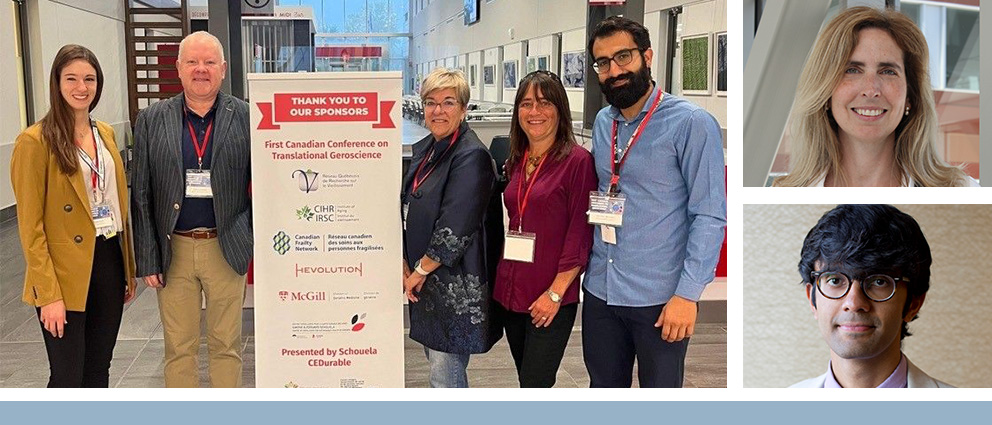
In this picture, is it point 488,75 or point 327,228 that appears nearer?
point 327,228

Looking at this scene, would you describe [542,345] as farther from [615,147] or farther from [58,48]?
[58,48]

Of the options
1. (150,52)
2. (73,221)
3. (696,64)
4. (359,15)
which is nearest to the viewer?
(73,221)

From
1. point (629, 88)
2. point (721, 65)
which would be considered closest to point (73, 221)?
point (629, 88)

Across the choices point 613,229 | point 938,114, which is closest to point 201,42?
point 613,229

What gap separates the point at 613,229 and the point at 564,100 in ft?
1.46

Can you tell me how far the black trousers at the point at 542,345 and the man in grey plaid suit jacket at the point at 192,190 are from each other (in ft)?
3.35

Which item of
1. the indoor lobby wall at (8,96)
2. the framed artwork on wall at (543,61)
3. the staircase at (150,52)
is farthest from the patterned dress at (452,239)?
the staircase at (150,52)

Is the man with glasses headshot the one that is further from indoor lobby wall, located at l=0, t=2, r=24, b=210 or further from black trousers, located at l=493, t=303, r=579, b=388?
indoor lobby wall, located at l=0, t=2, r=24, b=210

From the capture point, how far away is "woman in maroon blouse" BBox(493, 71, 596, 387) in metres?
2.94

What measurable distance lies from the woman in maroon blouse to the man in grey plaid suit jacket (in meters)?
0.96

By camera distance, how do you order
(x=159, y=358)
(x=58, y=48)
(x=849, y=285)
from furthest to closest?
(x=58, y=48) < (x=159, y=358) < (x=849, y=285)

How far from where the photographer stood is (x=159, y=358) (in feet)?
15.5

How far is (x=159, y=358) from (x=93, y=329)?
1.54 m

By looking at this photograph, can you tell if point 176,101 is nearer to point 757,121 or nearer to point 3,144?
point 757,121
